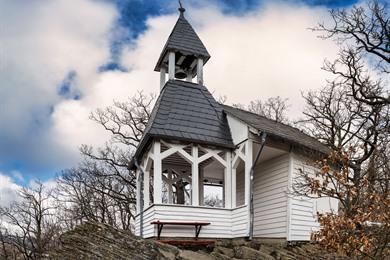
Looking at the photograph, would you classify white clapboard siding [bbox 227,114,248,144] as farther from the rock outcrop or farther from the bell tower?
the rock outcrop

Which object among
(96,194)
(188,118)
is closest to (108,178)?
(96,194)

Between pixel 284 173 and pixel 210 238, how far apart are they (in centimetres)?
304

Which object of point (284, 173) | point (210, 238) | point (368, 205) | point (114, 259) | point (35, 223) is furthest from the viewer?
point (35, 223)

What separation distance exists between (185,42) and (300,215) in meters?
7.05

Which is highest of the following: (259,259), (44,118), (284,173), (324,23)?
(324,23)

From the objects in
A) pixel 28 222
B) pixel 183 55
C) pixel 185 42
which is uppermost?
pixel 185 42

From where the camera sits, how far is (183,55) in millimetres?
15164

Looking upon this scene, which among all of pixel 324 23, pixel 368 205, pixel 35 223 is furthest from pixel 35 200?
pixel 368 205

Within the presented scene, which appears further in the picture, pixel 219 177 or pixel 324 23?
pixel 219 177

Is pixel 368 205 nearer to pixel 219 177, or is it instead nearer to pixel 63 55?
pixel 63 55

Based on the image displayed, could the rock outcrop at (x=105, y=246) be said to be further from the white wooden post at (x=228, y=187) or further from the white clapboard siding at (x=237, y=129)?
the white clapboard siding at (x=237, y=129)

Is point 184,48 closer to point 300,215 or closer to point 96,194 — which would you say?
point 300,215

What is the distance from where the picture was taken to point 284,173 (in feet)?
42.4

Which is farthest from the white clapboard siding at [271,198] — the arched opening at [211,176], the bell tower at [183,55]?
the bell tower at [183,55]
